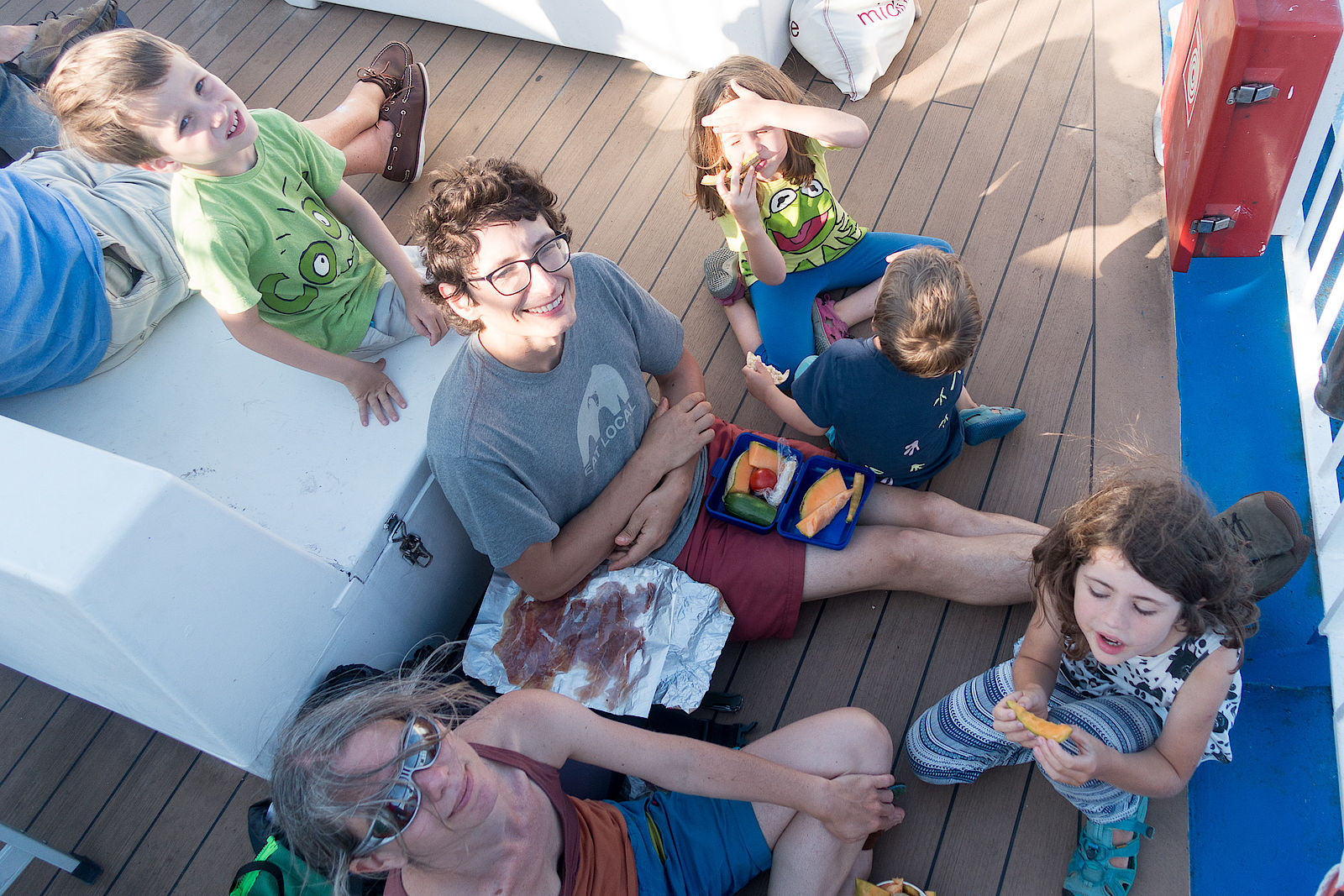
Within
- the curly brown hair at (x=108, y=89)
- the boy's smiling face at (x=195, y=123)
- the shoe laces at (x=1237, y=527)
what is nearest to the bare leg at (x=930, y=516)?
the shoe laces at (x=1237, y=527)

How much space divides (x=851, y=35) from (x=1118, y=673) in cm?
230

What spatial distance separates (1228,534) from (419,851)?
1402 mm

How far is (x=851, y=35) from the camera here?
296 cm

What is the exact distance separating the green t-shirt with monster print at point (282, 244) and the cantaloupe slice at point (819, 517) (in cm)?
113

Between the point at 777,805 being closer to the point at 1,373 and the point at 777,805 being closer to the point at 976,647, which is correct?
the point at 976,647

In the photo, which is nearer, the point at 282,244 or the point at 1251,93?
the point at 282,244

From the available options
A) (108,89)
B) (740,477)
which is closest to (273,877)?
(740,477)

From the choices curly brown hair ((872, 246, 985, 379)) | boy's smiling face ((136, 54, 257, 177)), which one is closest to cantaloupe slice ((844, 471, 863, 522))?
curly brown hair ((872, 246, 985, 379))

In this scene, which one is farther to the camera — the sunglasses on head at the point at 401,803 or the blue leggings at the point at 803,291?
the blue leggings at the point at 803,291

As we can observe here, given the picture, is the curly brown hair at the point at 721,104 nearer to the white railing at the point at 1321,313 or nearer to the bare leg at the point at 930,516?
the bare leg at the point at 930,516

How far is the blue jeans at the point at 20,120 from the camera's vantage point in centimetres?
267

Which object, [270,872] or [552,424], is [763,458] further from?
[270,872]

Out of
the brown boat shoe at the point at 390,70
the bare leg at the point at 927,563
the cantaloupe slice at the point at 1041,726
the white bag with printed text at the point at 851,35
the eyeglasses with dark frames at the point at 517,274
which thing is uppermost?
the eyeglasses with dark frames at the point at 517,274

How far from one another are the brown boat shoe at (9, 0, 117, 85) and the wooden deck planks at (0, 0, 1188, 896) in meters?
0.54
